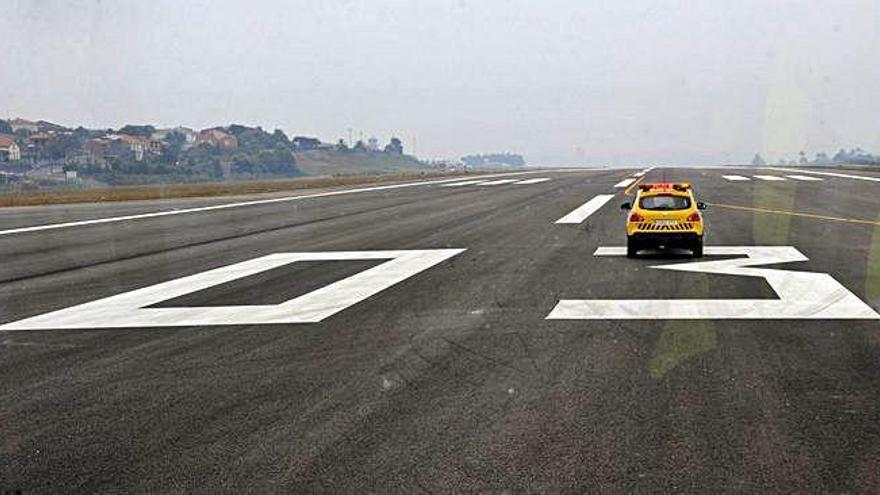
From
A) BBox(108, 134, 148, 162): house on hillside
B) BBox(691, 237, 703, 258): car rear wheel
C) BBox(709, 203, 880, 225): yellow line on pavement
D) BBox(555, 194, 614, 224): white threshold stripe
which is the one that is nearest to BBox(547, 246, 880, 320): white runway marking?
BBox(691, 237, 703, 258): car rear wheel

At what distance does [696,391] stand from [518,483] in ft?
6.61

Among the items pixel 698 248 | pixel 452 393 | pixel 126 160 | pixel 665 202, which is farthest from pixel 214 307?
pixel 126 160

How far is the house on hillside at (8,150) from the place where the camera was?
415 ft

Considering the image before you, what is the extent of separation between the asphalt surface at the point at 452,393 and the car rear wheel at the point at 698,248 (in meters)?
1.44

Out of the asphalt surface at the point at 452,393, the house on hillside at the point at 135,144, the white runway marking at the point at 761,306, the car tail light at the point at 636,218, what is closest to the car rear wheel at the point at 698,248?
the car tail light at the point at 636,218

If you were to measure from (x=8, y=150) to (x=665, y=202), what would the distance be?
5694 inches

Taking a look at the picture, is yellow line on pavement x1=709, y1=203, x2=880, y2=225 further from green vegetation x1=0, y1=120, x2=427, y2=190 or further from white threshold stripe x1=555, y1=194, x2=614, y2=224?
green vegetation x1=0, y1=120, x2=427, y2=190

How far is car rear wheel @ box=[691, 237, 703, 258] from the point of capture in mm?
11961

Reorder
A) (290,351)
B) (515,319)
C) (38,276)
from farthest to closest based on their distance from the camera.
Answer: (38,276), (515,319), (290,351)

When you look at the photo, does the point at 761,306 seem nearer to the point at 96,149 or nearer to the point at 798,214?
the point at 798,214

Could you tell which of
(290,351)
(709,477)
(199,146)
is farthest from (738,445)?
(199,146)

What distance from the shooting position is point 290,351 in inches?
257

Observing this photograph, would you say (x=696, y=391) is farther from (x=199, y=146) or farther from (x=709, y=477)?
(x=199, y=146)

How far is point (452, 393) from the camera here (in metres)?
5.23
